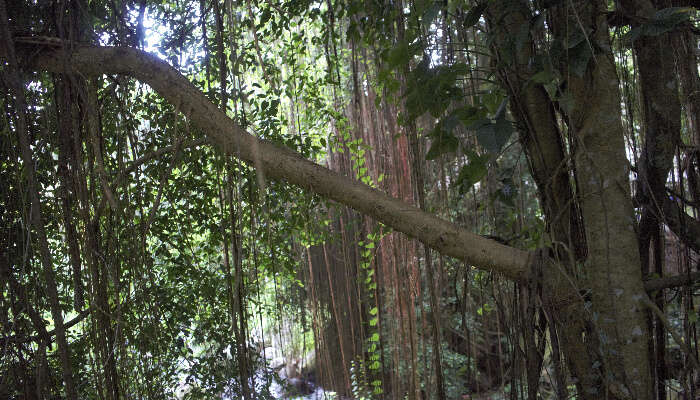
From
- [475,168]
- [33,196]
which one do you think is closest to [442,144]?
[475,168]

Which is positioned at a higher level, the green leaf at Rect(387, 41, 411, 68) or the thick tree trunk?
the green leaf at Rect(387, 41, 411, 68)

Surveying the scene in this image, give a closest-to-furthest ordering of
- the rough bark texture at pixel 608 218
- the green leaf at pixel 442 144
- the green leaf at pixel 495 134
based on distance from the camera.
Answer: the green leaf at pixel 495 134, the rough bark texture at pixel 608 218, the green leaf at pixel 442 144

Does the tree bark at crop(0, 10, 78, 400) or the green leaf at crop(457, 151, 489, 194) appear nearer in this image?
the tree bark at crop(0, 10, 78, 400)

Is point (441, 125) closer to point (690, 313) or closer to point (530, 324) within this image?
point (530, 324)

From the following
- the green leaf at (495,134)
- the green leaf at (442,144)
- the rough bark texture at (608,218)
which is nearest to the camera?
the green leaf at (495,134)

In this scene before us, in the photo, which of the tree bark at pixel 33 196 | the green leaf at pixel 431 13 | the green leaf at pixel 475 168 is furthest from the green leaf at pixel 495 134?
the tree bark at pixel 33 196

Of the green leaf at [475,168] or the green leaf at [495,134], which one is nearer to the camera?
the green leaf at [495,134]

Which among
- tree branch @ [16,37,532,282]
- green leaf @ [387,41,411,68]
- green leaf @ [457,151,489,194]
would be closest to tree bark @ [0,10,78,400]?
tree branch @ [16,37,532,282]

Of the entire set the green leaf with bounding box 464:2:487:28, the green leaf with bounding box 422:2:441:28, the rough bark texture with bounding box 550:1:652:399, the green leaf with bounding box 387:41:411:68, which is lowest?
the rough bark texture with bounding box 550:1:652:399

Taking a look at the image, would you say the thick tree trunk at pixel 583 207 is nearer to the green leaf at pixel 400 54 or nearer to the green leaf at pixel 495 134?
the green leaf at pixel 495 134

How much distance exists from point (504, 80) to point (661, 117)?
572 mm

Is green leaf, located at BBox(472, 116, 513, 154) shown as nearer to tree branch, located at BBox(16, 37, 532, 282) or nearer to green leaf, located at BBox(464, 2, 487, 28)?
tree branch, located at BBox(16, 37, 532, 282)

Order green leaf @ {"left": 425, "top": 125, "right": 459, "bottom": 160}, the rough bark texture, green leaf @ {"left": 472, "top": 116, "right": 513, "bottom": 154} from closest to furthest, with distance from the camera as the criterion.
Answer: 1. green leaf @ {"left": 472, "top": 116, "right": 513, "bottom": 154}
2. the rough bark texture
3. green leaf @ {"left": 425, "top": 125, "right": 459, "bottom": 160}

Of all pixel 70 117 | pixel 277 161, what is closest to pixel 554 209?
pixel 277 161
